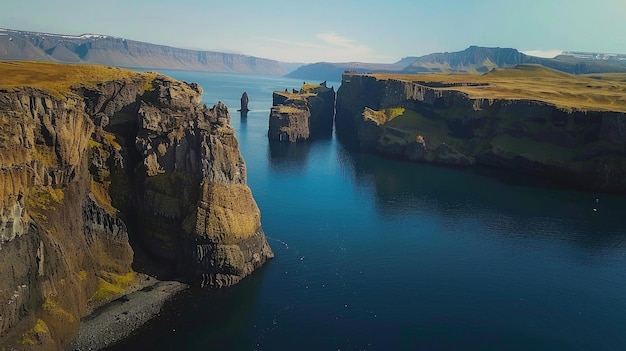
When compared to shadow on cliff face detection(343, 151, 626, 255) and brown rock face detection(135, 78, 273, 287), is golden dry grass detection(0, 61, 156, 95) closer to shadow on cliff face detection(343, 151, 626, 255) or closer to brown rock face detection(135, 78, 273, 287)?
brown rock face detection(135, 78, 273, 287)

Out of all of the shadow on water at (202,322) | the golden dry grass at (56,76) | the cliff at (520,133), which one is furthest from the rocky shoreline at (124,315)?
the cliff at (520,133)

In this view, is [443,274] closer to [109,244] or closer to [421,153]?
[109,244]

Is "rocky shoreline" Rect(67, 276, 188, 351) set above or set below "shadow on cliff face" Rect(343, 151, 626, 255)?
below

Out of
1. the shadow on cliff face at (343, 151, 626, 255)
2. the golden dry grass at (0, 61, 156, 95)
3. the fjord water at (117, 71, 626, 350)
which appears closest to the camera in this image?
the fjord water at (117, 71, 626, 350)

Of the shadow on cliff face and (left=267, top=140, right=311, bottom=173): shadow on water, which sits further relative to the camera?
(left=267, top=140, right=311, bottom=173): shadow on water

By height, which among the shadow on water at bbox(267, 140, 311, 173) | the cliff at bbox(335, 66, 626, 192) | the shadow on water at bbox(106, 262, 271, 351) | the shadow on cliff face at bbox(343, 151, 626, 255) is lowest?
the shadow on water at bbox(106, 262, 271, 351)

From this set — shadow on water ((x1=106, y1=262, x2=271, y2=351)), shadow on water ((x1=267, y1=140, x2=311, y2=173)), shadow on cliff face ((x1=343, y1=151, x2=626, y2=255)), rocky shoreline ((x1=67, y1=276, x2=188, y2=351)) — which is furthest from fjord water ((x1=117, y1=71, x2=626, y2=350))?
shadow on water ((x1=267, y1=140, x2=311, y2=173))

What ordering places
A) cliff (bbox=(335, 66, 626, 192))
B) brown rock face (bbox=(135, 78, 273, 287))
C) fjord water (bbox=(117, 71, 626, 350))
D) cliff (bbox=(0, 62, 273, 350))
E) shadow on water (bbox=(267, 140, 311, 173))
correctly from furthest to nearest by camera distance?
shadow on water (bbox=(267, 140, 311, 173)), cliff (bbox=(335, 66, 626, 192)), brown rock face (bbox=(135, 78, 273, 287)), fjord water (bbox=(117, 71, 626, 350)), cliff (bbox=(0, 62, 273, 350))
